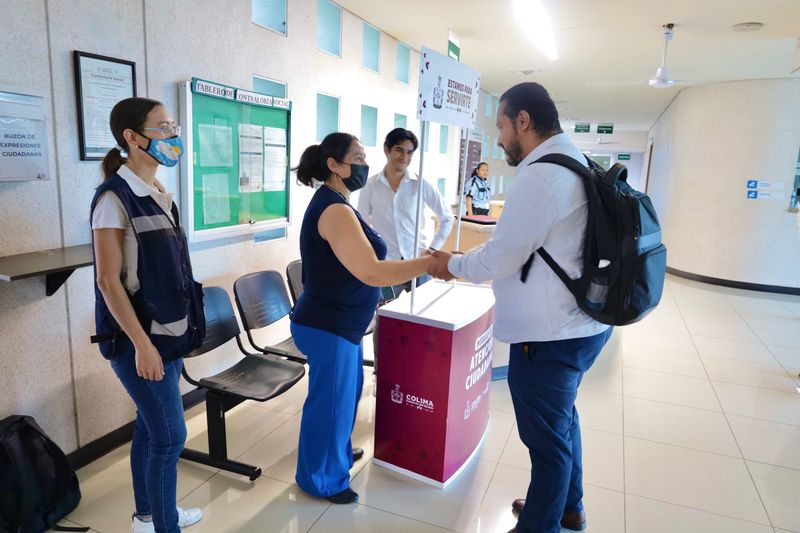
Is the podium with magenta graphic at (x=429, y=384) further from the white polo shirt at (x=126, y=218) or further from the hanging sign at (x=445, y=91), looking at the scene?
the white polo shirt at (x=126, y=218)

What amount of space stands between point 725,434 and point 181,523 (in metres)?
3.10

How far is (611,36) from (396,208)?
3.37m

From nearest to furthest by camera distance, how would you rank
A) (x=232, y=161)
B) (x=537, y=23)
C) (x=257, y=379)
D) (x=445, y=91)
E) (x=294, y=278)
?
(x=445, y=91)
(x=257, y=379)
(x=232, y=161)
(x=294, y=278)
(x=537, y=23)

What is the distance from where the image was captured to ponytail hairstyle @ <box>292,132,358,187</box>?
2162mm

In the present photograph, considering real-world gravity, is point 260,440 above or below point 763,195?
below

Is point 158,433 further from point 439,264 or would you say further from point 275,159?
point 275,159

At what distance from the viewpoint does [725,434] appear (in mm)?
3199

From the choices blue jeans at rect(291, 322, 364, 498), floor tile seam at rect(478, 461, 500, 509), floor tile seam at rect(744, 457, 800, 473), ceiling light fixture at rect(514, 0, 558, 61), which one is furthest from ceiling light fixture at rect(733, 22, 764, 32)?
blue jeans at rect(291, 322, 364, 498)

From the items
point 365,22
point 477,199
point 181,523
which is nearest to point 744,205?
point 477,199

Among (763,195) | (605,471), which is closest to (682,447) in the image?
(605,471)

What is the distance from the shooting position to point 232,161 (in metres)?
3.35

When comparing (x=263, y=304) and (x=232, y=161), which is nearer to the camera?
(x=263, y=304)

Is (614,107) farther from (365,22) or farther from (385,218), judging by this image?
(385,218)

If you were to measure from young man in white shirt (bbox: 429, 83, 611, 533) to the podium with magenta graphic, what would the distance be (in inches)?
18.7
